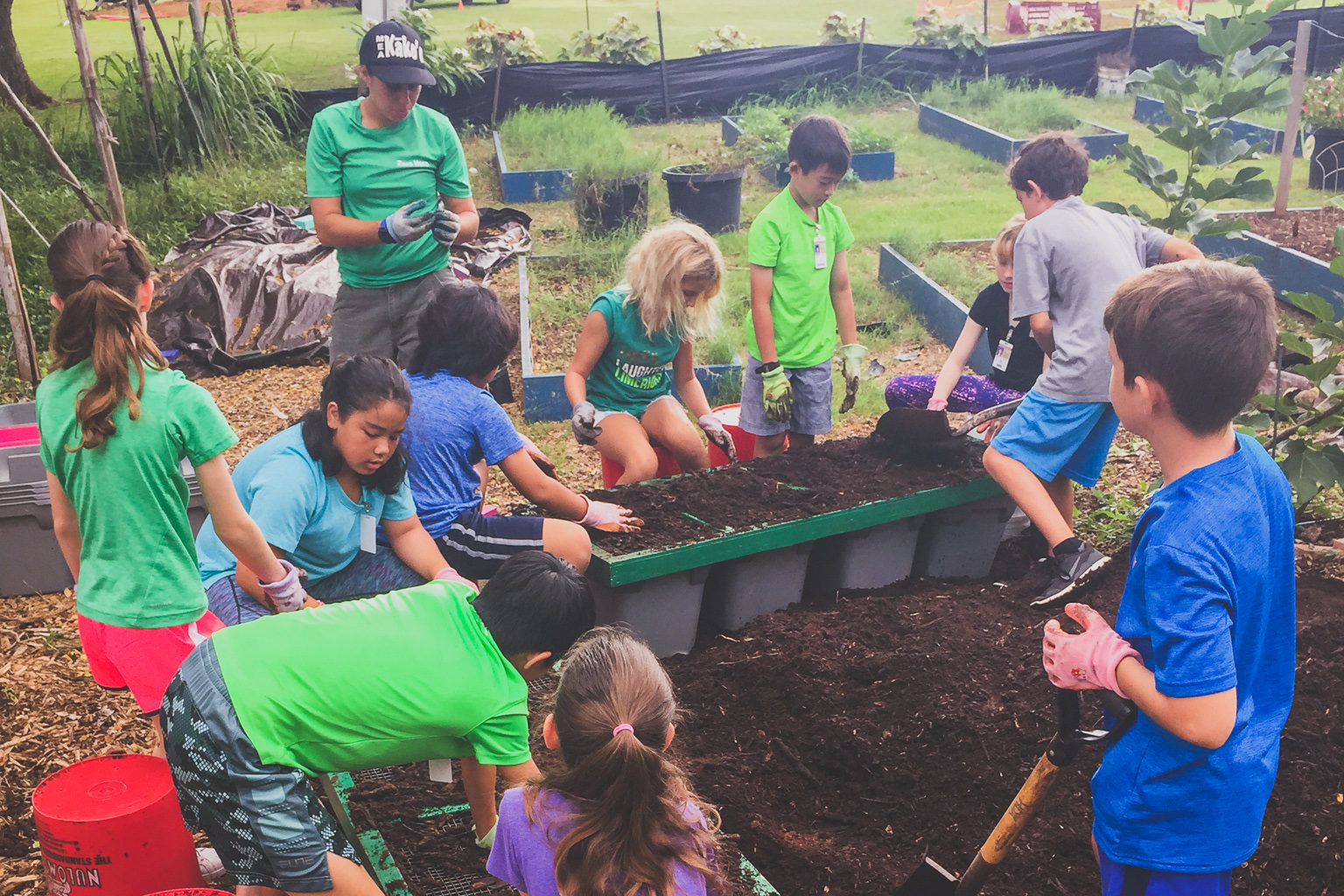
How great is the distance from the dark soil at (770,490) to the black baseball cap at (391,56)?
5.54ft

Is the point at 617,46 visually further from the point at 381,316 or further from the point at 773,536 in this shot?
the point at 773,536

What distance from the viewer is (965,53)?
15.7 meters

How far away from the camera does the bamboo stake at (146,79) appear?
8273mm

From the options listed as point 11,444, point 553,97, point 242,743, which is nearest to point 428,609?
point 242,743

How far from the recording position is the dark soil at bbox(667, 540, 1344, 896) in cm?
268

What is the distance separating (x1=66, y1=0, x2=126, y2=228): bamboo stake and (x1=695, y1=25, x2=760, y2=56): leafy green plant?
1016 centimetres

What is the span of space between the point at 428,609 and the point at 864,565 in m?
2.28

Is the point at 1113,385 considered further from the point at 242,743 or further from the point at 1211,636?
the point at 242,743

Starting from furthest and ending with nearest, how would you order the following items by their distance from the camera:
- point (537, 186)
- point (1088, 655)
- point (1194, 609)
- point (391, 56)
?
point (537, 186), point (391, 56), point (1088, 655), point (1194, 609)

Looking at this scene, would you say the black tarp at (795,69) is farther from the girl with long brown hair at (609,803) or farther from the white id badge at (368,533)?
the girl with long brown hair at (609,803)

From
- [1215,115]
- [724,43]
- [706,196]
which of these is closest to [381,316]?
[1215,115]

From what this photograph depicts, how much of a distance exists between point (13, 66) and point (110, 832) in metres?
13.2

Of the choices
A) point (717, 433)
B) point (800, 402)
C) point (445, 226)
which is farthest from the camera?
point (800, 402)

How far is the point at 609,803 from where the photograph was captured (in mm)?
1697
